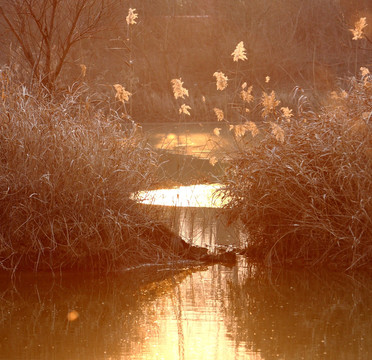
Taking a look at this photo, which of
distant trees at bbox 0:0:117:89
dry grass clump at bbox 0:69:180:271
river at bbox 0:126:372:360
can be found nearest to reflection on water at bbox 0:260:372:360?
river at bbox 0:126:372:360

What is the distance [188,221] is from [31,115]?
1797mm

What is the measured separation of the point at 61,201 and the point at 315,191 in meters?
1.87

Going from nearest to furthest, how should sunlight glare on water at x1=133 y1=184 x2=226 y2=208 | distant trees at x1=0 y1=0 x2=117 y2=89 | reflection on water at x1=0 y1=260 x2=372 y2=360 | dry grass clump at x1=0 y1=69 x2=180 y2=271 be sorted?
reflection on water at x1=0 y1=260 x2=372 y2=360, dry grass clump at x1=0 y1=69 x2=180 y2=271, sunlight glare on water at x1=133 y1=184 x2=226 y2=208, distant trees at x1=0 y1=0 x2=117 y2=89

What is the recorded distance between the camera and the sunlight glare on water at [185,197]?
20.9ft

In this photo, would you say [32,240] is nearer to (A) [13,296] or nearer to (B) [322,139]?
(A) [13,296]

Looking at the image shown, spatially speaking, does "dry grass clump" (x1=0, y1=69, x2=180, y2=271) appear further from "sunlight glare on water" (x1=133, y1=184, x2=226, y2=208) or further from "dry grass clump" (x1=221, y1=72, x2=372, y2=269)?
"dry grass clump" (x1=221, y1=72, x2=372, y2=269)

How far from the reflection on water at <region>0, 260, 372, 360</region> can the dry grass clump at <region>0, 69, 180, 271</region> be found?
8.8 inches

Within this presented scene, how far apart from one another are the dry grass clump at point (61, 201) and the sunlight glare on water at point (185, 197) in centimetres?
35

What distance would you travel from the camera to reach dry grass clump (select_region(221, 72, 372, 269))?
5.70 meters

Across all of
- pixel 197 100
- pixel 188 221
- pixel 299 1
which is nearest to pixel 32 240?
pixel 188 221

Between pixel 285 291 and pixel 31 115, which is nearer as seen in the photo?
pixel 285 291

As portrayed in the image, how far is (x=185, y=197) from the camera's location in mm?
8469

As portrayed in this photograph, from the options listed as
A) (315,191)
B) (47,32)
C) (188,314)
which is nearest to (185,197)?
(47,32)

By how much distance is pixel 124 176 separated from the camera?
237 inches
